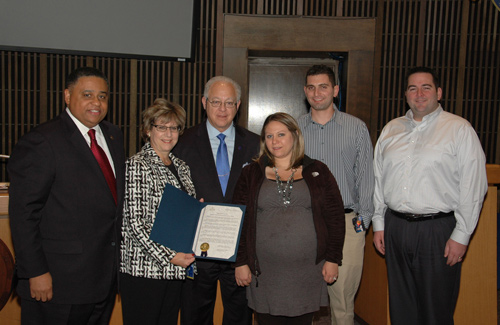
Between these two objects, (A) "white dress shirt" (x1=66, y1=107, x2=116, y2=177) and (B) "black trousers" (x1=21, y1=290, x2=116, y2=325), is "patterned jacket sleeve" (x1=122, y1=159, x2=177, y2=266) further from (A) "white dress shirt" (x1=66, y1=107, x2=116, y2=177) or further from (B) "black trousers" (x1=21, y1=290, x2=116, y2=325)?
(B) "black trousers" (x1=21, y1=290, x2=116, y2=325)

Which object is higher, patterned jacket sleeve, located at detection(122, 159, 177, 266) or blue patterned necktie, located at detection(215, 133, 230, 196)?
blue patterned necktie, located at detection(215, 133, 230, 196)

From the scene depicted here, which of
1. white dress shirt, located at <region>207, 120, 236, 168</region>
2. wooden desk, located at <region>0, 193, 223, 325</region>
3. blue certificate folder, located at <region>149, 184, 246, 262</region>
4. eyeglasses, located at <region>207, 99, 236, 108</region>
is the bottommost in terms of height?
wooden desk, located at <region>0, 193, 223, 325</region>

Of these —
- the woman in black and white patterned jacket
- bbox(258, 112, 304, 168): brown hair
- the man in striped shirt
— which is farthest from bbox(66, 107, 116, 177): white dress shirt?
the man in striped shirt

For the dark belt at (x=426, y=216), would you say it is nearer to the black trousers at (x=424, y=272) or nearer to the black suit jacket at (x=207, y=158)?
the black trousers at (x=424, y=272)

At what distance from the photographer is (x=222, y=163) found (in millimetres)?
2715

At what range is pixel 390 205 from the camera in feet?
8.82

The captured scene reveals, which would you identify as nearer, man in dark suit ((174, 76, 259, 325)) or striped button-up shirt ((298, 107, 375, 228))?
man in dark suit ((174, 76, 259, 325))

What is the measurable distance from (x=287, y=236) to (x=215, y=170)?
70 centimetres

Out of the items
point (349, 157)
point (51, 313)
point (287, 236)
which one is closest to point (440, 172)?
point (349, 157)

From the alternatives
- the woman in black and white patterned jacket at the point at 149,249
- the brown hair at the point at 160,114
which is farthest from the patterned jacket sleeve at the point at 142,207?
the brown hair at the point at 160,114

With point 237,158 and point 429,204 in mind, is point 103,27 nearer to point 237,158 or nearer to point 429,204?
point 237,158

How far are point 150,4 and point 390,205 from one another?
158 inches

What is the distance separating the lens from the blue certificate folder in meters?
2.12

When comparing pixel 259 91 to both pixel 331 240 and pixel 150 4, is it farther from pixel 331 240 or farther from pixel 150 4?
pixel 331 240
